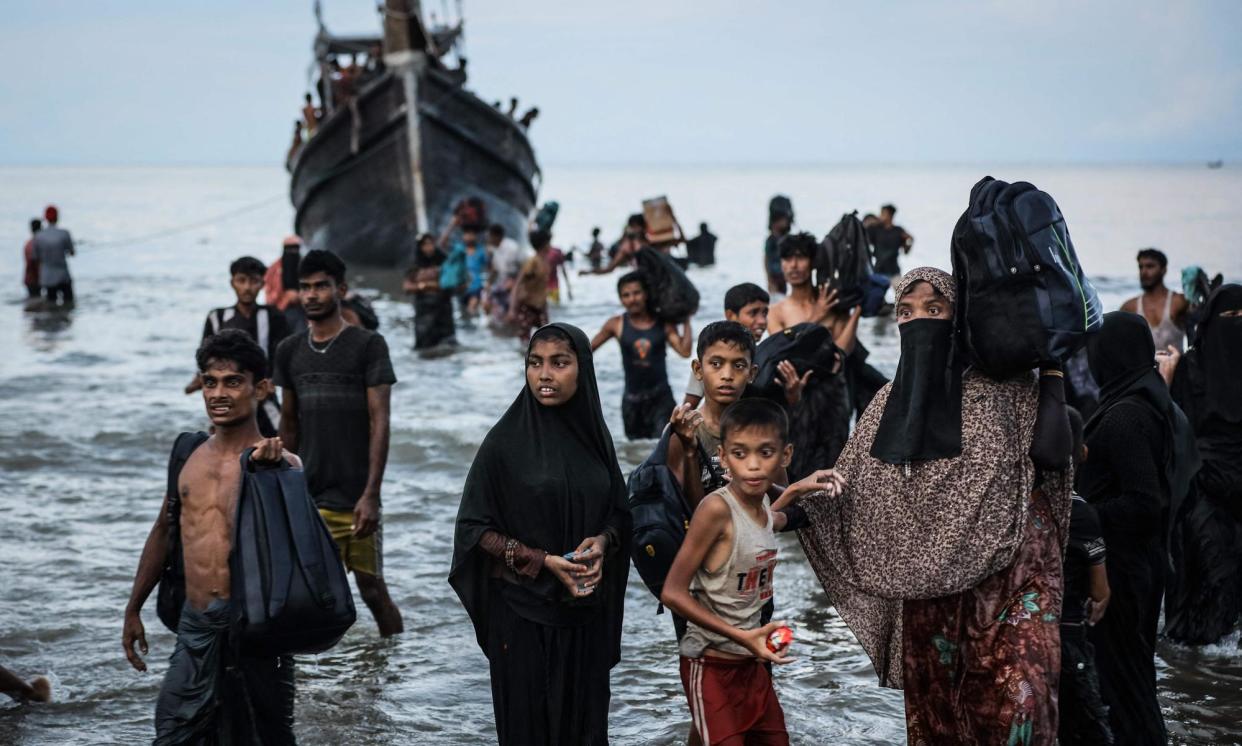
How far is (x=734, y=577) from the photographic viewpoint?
3.83 m

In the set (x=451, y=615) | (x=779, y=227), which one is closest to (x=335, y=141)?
(x=779, y=227)

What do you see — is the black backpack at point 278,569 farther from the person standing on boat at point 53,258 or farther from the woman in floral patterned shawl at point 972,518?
the person standing on boat at point 53,258

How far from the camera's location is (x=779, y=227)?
15.6 m

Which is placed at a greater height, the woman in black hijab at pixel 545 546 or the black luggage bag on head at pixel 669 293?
the black luggage bag on head at pixel 669 293

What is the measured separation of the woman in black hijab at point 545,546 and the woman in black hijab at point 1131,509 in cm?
163

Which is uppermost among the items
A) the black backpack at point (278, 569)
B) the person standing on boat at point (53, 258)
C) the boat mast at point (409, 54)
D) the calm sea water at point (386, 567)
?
the boat mast at point (409, 54)

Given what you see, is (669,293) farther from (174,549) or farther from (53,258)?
(53,258)

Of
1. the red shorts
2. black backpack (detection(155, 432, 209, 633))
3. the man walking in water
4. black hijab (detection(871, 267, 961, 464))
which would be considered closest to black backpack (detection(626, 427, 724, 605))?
the red shorts

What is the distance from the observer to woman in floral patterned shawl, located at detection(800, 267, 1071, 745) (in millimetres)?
3580

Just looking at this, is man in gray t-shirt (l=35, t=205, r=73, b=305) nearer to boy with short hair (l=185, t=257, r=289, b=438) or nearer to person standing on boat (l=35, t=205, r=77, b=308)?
person standing on boat (l=35, t=205, r=77, b=308)

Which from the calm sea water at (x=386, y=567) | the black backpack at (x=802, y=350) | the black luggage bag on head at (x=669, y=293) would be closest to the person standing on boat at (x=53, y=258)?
the calm sea water at (x=386, y=567)

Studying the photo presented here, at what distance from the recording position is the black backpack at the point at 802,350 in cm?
644

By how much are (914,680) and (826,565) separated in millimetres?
410

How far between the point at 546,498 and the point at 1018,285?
Result: 141cm
